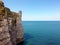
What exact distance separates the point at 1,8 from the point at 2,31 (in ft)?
21.8

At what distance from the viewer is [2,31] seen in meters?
25.0

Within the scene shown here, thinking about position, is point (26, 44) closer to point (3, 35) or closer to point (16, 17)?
point (16, 17)

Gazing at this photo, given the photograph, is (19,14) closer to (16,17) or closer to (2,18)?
(16,17)

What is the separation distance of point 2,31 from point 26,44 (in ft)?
83.9

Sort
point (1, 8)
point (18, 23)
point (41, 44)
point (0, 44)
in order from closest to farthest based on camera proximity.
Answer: point (0, 44)
point (1, 8)
point (41, 44)
point (18, 23)

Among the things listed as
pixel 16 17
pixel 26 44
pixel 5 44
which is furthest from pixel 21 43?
pixel 5 44

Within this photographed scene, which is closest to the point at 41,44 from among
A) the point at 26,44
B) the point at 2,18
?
the point at 26,44

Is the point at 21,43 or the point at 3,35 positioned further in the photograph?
the point at 21,43

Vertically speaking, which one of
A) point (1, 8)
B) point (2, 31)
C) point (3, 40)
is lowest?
point (3, 40)

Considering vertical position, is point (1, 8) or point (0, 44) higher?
point (1, 8)

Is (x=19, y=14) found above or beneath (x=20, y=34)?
above

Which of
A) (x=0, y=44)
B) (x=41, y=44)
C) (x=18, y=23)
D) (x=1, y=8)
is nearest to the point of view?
(x=0, y=44)

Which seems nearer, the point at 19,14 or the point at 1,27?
the point at 1,27

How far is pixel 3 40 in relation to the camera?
2542 cm
